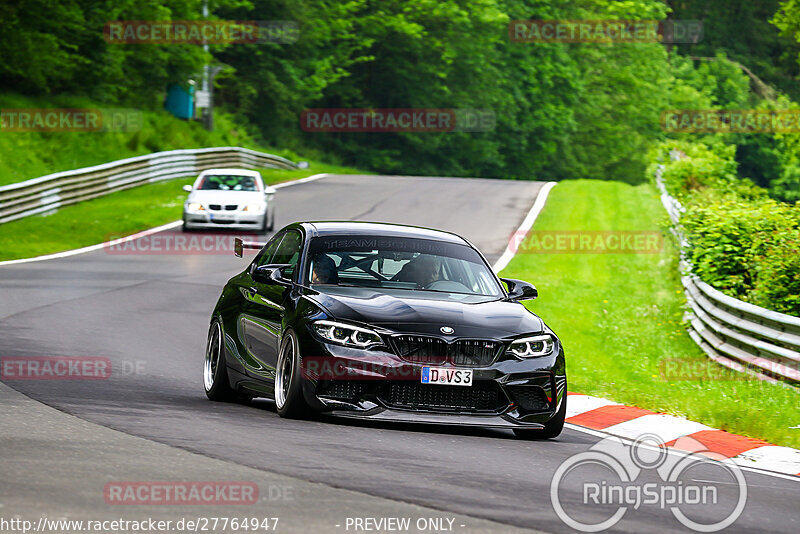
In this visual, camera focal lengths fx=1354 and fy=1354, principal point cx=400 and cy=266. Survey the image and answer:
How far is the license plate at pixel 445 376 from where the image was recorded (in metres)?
9.29

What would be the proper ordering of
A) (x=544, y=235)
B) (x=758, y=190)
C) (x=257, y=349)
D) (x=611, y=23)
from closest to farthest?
(x=257, y=349), (x=758, y=190), (x=544, y=235), (x=611, y=23)

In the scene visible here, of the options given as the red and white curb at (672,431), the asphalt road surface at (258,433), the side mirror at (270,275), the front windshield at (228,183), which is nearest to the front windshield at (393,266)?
the side mirror at (270,275)

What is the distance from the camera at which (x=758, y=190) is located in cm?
2886

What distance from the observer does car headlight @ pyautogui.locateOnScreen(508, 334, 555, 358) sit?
955cm

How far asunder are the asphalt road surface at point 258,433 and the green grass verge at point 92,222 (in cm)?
637

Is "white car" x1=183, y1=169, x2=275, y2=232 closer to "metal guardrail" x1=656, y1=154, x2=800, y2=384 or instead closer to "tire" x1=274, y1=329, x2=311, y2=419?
"metal guardrail" x1=656, y1=154, x2=800, y2=384

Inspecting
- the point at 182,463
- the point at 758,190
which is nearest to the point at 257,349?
the point at 182,463

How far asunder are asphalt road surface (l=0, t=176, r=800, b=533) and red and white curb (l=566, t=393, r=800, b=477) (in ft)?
1.71

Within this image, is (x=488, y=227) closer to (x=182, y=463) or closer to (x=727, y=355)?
(x=727, y=355)

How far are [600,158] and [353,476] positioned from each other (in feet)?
268

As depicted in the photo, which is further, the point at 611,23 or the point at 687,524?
the point at 611,23

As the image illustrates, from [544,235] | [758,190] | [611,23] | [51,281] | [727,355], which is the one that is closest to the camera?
[727,355]

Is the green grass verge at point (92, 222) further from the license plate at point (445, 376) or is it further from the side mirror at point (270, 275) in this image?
the license plate at point (445, 376)

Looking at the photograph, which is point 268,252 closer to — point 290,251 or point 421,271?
point 290,251
